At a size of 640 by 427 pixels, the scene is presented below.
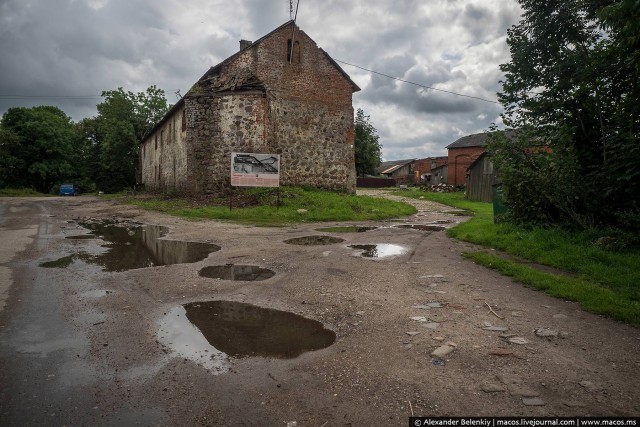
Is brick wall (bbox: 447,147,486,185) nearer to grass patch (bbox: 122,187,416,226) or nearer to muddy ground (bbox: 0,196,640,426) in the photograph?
grass patch (bbox: 122,187,416,226)

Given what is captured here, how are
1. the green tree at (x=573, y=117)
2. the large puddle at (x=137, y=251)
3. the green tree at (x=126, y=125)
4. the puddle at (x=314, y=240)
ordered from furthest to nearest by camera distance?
the green tree at (x=126, y=125) < the puddle at (x=314, y=240) < the green tree at (x=573, y=117) < the large puddle at (x=137, y=251)

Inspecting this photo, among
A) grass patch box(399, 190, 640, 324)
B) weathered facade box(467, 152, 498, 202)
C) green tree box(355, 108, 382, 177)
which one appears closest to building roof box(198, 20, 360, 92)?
weathered facade box(467, 152, 498, 202)

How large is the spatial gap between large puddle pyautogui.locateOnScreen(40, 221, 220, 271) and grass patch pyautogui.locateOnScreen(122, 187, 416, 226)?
3754 millimetres

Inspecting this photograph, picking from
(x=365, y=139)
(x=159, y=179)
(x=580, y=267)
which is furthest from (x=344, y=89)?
(x=365, y=139)

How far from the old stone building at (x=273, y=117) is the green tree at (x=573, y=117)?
1188 cm

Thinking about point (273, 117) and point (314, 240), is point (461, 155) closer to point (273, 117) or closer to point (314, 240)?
point (273, 117)

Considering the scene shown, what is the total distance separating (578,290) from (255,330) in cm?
472

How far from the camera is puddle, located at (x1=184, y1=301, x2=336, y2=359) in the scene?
11.7 feet

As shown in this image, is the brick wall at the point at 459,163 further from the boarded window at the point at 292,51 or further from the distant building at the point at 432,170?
the boarded window at the point at 292,51

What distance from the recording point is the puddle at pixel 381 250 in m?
8.09

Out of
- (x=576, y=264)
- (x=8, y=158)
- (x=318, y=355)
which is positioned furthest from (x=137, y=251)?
(x=8, y=158)

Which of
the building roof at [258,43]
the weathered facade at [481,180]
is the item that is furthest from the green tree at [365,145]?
the building roof at [258,43]

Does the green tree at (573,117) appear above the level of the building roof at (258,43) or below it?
below

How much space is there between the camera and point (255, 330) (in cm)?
398
